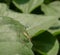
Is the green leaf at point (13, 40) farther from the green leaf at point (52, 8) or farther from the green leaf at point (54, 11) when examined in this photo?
the green leaf at point (52, 8)

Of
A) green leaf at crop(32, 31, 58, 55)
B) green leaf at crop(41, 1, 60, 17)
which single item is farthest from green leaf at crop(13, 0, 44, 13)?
green leaf at crop(32, 31, 58, 55)

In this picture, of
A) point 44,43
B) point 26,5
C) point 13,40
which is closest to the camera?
point 13,40

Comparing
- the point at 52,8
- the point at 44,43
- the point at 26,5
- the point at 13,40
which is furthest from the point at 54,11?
the point at 13,40

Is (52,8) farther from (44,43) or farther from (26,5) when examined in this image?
(44,43)

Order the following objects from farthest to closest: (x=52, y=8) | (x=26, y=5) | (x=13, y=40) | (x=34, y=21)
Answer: (x=52, y=8), (x=26, y=5), (x=34, y=21), (x=13, y=40)

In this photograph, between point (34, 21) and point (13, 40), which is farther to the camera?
A: point (34, 21)

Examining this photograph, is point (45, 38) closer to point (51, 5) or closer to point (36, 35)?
point (36, 35)
